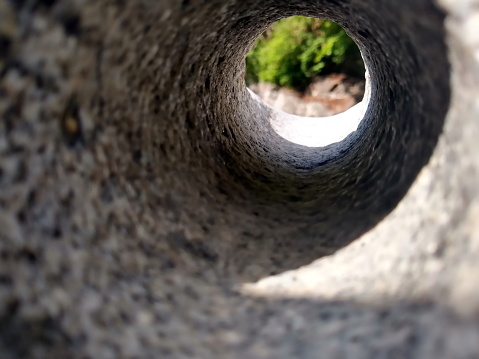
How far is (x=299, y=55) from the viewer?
7.80 meters

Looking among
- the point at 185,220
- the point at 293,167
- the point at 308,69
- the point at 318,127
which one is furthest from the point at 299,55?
the point at 185,220

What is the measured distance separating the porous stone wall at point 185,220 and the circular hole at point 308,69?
5.23 meters

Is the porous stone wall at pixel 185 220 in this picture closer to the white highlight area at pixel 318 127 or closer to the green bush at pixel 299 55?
the white highlight area at pixel 318 127

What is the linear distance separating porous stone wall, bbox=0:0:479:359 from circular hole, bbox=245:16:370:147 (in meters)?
5.23

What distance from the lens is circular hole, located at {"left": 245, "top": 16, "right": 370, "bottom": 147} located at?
23.2 feet

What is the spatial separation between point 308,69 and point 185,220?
6.68 meters

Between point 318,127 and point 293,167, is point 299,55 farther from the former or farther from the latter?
point 293,167

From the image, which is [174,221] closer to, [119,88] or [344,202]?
[119,88]

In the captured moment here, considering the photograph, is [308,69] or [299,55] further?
[299,55]

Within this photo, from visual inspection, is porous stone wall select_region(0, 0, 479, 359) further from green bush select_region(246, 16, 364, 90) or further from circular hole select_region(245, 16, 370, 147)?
green bush select_region(246, 16, 364, 90)

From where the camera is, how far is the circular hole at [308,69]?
23.2ft

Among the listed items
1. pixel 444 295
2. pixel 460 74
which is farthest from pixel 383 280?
pixel 460 74

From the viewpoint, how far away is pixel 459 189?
90 centimetres

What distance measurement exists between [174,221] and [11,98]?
23.5 inches
